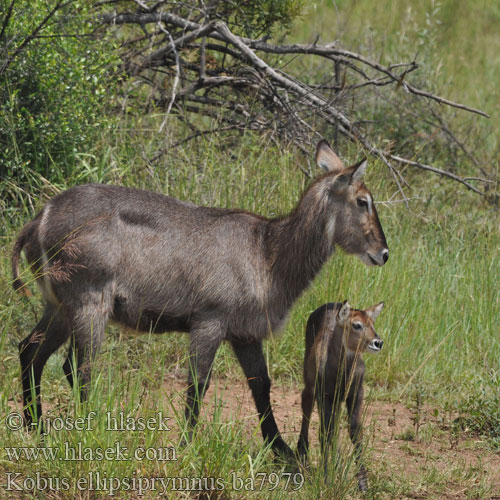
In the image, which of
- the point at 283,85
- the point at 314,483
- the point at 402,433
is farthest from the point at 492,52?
the point at 314,483

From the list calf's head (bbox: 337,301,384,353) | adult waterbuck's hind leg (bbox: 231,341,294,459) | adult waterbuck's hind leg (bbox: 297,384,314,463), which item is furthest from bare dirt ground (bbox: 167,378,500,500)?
calf's head (bbox: 337,301,384,353)

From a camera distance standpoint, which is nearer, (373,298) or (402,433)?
(402,433)

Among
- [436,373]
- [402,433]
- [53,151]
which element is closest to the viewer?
[402,433]

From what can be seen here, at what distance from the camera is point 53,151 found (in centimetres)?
643

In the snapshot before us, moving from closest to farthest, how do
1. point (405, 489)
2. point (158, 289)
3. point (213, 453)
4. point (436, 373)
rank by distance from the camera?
point (213, 453)
point (405, 489)
point (158, 289)
point (436, 373)

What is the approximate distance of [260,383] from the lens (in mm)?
4902

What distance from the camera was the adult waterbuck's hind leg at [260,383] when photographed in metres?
4.86

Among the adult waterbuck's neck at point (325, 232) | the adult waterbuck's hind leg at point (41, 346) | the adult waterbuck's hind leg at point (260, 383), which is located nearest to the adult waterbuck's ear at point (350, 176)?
the adult waterbuck's neck at point (325, 232)

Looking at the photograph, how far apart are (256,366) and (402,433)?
101 centimetres

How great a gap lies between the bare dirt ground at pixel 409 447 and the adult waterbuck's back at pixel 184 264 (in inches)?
15.9

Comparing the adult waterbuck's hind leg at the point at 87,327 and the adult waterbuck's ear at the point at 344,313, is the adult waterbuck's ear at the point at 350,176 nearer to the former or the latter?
the adult waterbuck's ear at the point at 344,313

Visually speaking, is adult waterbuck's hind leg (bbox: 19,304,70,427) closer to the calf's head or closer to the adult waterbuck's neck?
the adult waterbuck's neck

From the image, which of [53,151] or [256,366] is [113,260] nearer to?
[256,366]

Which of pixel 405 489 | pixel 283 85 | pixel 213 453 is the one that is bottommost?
pixel 405 489
